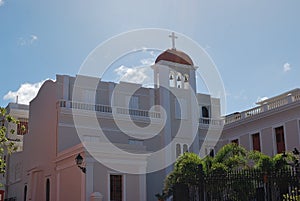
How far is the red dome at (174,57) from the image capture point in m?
32.3

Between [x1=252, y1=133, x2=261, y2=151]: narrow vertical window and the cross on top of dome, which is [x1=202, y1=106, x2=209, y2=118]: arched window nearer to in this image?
the cross on top of dome

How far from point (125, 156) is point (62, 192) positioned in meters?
4.17

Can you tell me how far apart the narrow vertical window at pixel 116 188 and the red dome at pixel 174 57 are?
10590mm

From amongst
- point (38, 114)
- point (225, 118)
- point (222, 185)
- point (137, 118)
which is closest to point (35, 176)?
point (38, 114)

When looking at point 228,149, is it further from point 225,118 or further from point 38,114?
point 38,114

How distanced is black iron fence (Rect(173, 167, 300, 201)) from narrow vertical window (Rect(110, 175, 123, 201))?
6.80 meters

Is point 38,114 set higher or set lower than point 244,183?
higher

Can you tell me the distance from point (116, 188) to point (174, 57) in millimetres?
11629

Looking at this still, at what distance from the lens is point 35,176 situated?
29562 mm

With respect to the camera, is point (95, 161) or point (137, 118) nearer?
point (95, 161)

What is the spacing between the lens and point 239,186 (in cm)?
1695

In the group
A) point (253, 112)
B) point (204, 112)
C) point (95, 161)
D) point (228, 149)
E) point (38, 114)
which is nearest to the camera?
point (228, 149)

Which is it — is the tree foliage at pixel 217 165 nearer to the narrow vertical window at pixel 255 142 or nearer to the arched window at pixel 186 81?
the narrow vertical window at pixel 255 142

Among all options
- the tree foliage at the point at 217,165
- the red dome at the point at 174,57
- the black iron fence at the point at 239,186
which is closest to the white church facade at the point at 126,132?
the red dome at the point at 174,57
